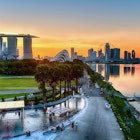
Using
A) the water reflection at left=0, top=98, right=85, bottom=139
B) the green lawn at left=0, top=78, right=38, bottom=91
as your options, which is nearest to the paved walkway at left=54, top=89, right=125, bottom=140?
the water reflection at left=0, top=98, right=85, bottom=139

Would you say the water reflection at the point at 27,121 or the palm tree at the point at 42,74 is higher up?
the palm tree at the point at 42,74

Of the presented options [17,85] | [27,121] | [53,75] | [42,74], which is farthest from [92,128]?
[17,85]

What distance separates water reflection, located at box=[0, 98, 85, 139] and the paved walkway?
2.90 m

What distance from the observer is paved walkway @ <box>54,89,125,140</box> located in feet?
80.7

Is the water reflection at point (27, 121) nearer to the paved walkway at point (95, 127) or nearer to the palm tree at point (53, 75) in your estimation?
the paved walkway at point (95, 127)

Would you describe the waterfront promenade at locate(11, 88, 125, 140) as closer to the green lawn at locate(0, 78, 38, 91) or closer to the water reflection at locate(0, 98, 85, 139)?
the water reflection at locate(0, 98, 85, 139)

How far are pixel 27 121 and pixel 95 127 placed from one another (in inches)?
336

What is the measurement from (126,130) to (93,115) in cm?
626

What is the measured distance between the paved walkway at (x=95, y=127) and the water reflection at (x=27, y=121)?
2895 millimetres

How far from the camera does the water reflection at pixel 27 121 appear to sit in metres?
26.9

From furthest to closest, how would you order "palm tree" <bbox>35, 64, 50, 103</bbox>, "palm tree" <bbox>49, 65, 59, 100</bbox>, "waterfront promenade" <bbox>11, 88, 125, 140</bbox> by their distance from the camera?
"palm tree" <bbox>49, 65, 59, 100</bbox>, "palm tree" <bbox>35, 64, 50, 103</bbox>, "waterfront promenade" <bbox>11, 88, 125, 140</bbox>

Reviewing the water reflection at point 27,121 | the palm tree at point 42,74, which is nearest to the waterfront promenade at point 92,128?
the water reflection at point 27,121

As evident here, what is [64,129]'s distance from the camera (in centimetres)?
2677

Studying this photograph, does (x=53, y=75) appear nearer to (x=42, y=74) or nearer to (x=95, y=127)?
(x=42, y=74)
